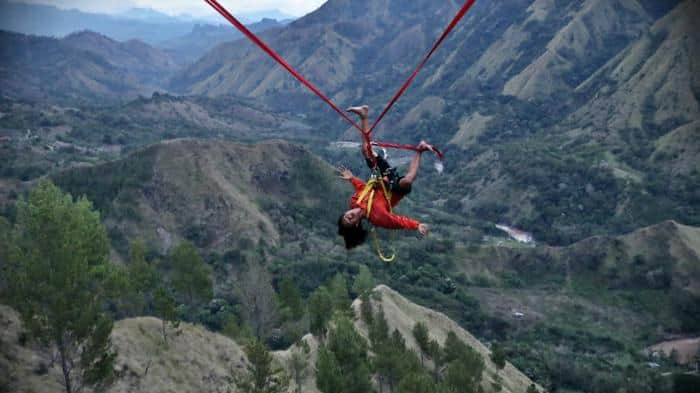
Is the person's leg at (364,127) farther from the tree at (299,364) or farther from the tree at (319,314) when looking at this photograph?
the tree at (319,314)

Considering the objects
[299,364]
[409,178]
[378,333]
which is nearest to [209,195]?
[378,333]

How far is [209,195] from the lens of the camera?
88875 mm

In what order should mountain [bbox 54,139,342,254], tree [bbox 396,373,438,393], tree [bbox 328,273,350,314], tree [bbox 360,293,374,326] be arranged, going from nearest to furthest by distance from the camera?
tree [bbox 396,373,438,393]
tree [bbox 360,293,374,326]
tree [bbox 328,273,350,314]
mountain [bbox 54,139,342,254]

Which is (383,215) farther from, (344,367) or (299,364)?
(299,364)

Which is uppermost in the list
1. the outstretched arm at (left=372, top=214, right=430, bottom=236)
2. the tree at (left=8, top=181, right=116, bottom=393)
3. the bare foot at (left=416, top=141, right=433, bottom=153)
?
the bare foot at (left=416, top=141, right=433, bottom=153)

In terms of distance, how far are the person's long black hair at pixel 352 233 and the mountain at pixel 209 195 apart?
71.7m

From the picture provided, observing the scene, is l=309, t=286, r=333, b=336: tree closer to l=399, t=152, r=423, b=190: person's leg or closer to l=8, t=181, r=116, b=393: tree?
l=8, t=181, r=116, b=393: tree

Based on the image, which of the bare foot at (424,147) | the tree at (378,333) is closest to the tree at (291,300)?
A: the tree at (378,333)

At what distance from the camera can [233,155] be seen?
100 metres

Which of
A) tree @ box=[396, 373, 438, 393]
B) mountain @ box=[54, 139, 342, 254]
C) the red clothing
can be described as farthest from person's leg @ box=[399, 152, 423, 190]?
mountain @ box=[54, 139, 342, 254]

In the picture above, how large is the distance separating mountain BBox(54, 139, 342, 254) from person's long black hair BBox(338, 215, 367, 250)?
71673 millimetres

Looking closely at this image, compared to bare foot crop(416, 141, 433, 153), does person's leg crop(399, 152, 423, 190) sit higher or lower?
lower

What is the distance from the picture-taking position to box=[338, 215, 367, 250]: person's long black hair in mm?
9312

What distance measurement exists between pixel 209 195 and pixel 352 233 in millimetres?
82654
